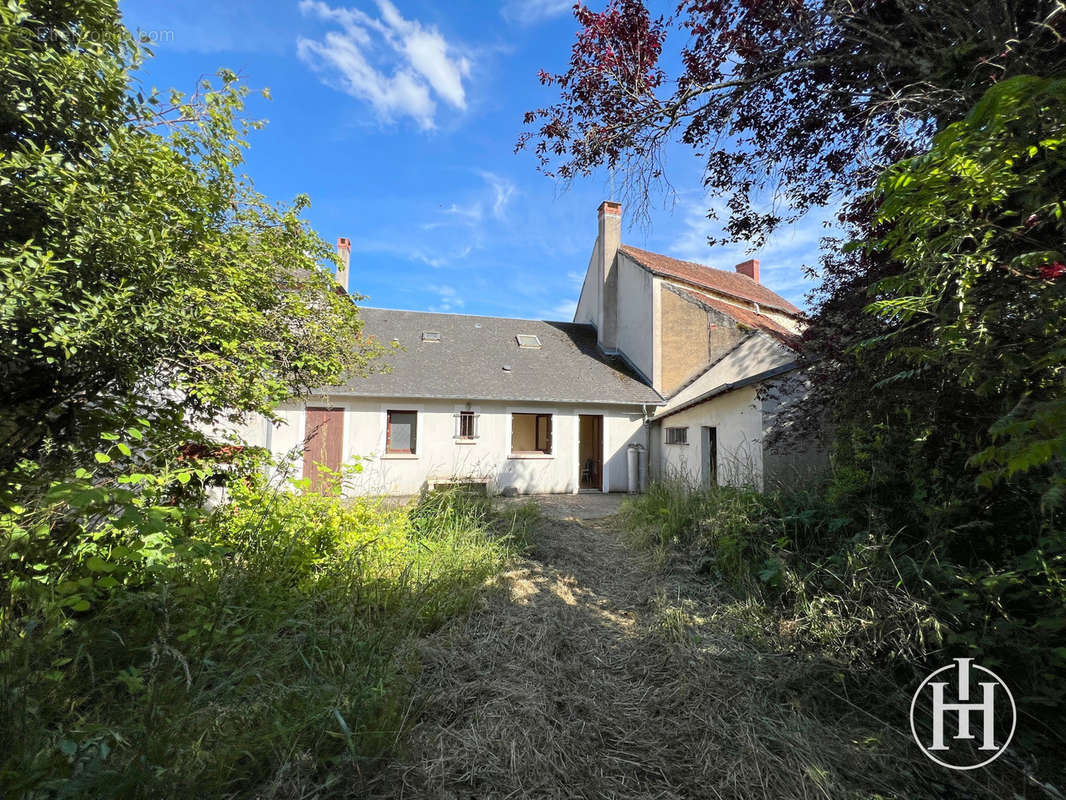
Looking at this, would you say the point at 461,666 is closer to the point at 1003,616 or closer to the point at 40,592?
the point at 40,592

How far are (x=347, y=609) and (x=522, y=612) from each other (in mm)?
1413

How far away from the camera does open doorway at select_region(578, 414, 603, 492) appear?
42.4 ft

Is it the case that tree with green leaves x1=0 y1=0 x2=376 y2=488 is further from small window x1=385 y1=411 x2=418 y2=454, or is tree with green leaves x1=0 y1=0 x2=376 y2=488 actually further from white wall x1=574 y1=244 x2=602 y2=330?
white wall x1=574 y1=244 x2=602 y2=330

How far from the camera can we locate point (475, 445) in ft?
39.0

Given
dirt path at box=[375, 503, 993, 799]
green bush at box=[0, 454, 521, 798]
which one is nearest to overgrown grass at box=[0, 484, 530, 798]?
green bush at box=[0, 454, 521, 798]

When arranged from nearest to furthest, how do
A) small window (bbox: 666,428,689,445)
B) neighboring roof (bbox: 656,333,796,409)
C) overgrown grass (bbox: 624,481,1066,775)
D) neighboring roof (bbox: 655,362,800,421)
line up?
1. overgrown grass (bbox: 624,481,1066,775)
2. neighboring roof (bbox: 655,362,800,421)
3. neighboring roof (bbox: 656,333,796,409)
4. small window (bbox: 666,428,689,445)

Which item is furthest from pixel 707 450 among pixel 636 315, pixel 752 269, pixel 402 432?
pixel 752 269

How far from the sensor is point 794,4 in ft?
10.2

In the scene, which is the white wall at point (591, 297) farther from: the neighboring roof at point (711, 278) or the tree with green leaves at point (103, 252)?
the tree with green leaves at point (103, 252)

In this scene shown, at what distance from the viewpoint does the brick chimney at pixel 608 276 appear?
15289mm

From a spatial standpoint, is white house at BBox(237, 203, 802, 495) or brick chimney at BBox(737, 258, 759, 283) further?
brick chimney at BBox(737, 258, 759, 283)

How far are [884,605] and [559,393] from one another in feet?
32.4

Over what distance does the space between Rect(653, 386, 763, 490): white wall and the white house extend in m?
0.05

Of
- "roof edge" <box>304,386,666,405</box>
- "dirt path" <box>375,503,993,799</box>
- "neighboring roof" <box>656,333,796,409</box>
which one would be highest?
"neighboring roof" <box>656,333,796,409</box>
